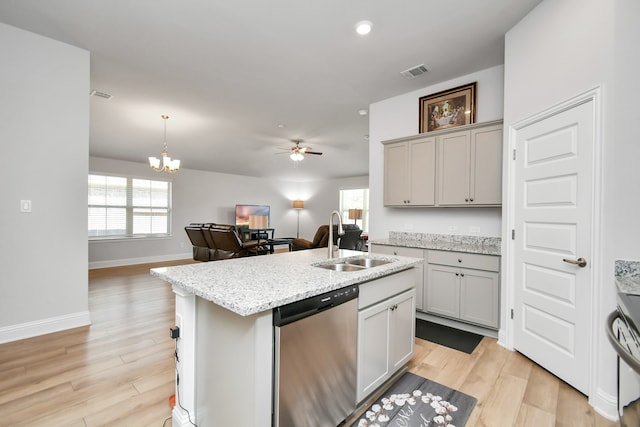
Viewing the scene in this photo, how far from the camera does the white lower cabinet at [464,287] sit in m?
2.70

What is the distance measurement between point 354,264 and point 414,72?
2.40 m

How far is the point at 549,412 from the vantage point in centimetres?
171

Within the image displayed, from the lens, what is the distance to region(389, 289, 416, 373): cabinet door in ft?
6.37

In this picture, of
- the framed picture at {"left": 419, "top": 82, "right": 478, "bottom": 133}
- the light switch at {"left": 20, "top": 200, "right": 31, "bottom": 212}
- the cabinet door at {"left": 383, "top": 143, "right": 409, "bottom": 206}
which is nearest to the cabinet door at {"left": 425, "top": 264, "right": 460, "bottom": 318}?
the cabinet door at {"left": 383, "top": 143, "right": 409, "bottom": 206}

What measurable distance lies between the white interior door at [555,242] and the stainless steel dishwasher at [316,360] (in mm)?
1599

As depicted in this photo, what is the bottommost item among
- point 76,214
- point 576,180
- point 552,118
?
point 76,214

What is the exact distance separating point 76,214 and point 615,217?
4.51 metres

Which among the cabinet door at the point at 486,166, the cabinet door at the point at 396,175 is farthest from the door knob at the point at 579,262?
the cabinet door at the point at 396,175

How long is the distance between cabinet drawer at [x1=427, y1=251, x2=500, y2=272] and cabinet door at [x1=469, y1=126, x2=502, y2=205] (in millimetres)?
589

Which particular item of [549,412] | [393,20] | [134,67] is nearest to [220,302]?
[549,412]

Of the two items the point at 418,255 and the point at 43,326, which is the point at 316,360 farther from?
the point at 43,326

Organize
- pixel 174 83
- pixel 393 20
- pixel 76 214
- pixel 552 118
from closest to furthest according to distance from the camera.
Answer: pixel 552 118
pixel 393 20
pixel 76 214
pixel 174 83

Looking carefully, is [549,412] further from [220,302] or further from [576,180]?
[220,302]

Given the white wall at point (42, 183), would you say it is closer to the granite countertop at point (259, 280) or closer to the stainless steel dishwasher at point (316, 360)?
the granite countertop at point (259, 280)
